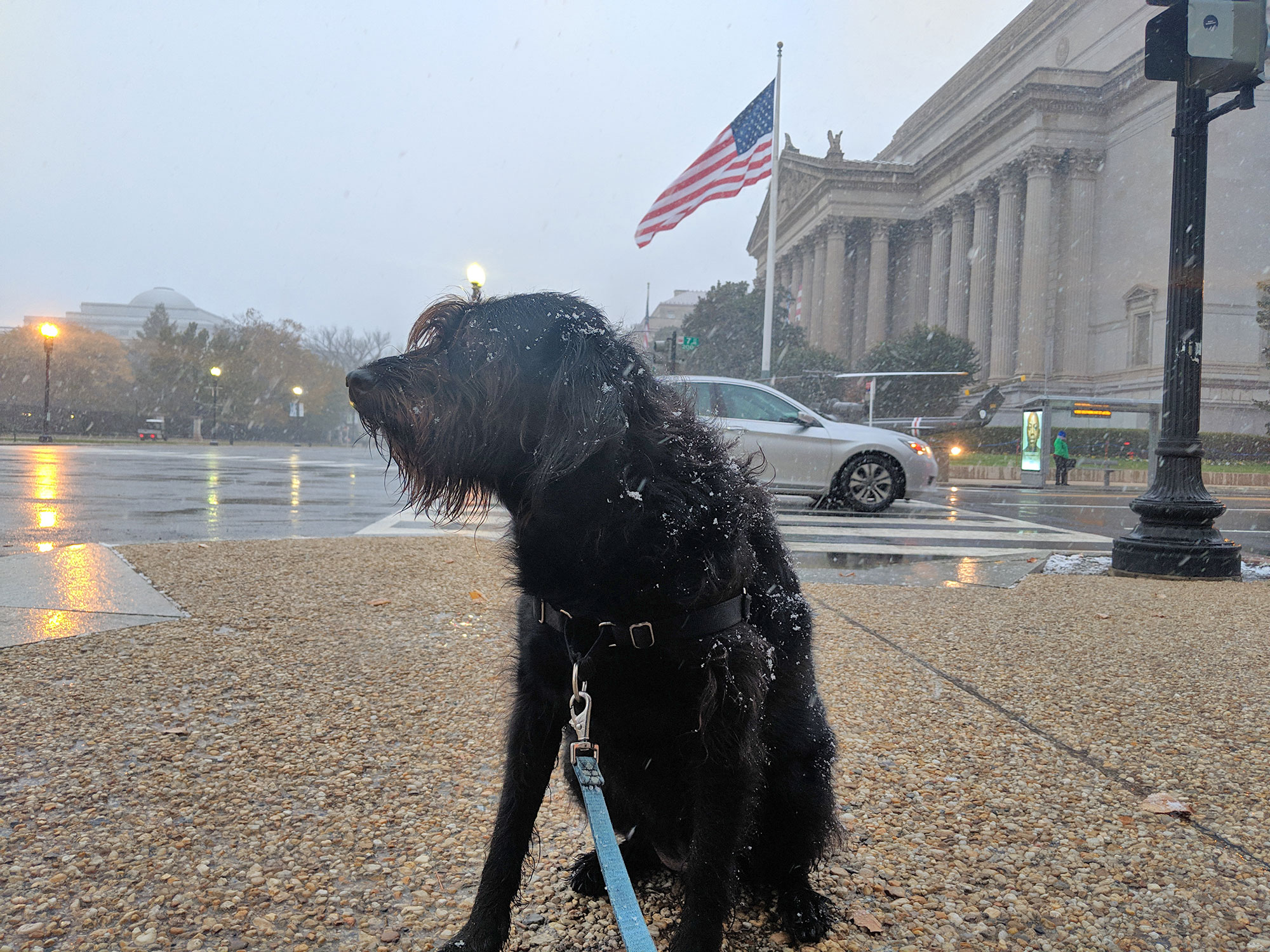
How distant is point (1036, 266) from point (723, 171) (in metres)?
30.6

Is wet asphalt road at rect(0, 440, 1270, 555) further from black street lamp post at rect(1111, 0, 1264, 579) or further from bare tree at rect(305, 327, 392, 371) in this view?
bare tree at rect(305, 327, 392, 371)

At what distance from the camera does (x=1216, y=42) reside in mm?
5641

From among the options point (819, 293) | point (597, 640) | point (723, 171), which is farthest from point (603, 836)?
point (819, 293)

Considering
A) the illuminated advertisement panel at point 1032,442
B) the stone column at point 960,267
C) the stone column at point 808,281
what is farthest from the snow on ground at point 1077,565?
the stone column at point 808,281

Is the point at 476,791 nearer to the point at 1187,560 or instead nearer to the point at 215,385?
the point at 1187,560

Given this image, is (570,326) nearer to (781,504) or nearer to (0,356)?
(781,504)

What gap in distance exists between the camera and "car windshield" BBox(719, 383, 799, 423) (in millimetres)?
11250

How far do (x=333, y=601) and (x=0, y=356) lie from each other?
59259 millimetres

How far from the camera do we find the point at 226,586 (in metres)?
4.96

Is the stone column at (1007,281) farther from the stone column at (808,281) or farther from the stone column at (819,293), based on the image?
the stone column at (808,281)

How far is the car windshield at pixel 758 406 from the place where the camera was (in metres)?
11.2

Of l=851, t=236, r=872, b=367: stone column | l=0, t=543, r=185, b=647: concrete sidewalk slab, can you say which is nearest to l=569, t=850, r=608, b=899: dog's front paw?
l=0, t=543, r=185, b=647: concrete sidewalk slab

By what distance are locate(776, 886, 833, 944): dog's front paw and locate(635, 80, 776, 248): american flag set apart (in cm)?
1726

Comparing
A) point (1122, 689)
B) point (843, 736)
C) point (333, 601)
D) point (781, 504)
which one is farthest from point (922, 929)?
point (781, 504)
